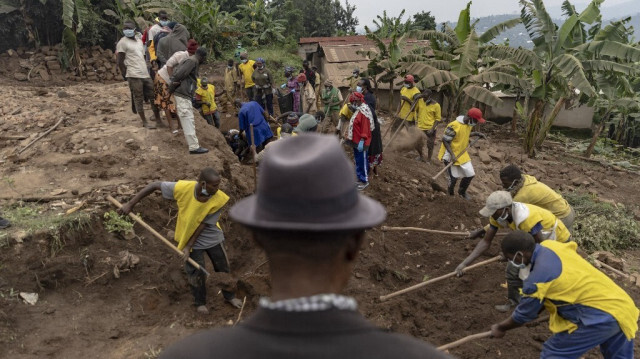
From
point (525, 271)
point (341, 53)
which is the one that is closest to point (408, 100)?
point (525, 271)

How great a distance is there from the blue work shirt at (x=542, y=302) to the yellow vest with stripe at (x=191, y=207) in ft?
9.24

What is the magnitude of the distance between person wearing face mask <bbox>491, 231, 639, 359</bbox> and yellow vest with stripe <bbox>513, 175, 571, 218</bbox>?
5.69 ft

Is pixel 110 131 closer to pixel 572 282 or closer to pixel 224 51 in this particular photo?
pixel 572 282

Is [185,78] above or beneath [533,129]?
above

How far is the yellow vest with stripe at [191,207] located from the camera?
171 inches

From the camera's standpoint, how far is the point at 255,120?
26.8 ft

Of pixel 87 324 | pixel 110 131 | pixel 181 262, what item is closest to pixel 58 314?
pixel 87 324

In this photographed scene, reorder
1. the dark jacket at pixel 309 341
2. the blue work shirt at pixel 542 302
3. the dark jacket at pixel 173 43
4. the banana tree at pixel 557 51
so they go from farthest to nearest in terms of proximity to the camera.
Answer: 1. the banana tree at pixel 557 51
2. the dark jacket at pixel 173 43
3. the blue work shirt at pixel 542 302
4. the dark jacket at pixel 309 341

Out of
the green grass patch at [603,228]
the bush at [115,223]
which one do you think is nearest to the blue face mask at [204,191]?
the bush at [115,223]

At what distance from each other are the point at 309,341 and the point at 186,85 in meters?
6.32

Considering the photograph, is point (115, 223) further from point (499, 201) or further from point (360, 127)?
point (499, 201)

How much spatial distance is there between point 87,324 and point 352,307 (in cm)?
428

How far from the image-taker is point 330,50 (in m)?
17.4

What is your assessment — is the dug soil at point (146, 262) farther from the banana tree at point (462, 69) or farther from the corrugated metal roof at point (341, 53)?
the corrugated metal roof at point (341, 53)
